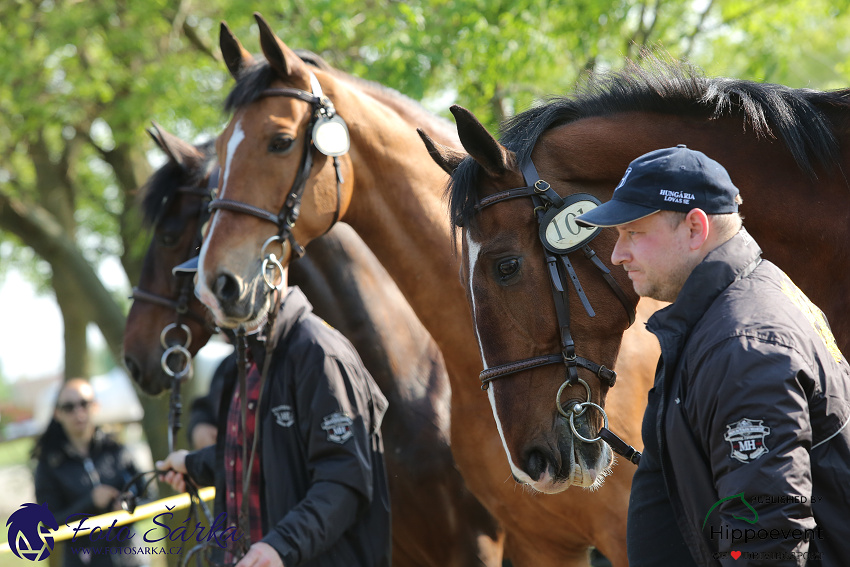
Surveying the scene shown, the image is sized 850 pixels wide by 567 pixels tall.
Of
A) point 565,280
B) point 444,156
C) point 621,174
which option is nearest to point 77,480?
point 444,156

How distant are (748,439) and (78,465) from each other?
6.23 m

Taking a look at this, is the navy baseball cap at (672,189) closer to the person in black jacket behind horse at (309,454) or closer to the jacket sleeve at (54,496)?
the person in black jacket behind horse at (309,454)

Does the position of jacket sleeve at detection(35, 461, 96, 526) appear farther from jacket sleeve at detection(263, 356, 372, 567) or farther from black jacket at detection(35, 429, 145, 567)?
jacket sleeve at detection(263, 356, 372, 567)

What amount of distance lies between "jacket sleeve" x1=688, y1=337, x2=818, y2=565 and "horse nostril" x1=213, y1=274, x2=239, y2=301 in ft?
7.32

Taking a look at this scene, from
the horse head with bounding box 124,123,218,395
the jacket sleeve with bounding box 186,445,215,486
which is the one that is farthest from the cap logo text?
the horse head with bounding box 124,123,218,395

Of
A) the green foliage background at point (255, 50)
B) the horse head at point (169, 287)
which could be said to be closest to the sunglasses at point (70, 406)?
the horse head at point (169, 287)

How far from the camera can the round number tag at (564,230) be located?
98.5 inches

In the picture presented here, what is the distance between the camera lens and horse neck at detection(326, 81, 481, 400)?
353 centimetres

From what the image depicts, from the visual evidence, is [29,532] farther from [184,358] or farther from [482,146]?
[482,146]

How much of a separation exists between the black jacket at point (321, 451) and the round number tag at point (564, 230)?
3.99 ft

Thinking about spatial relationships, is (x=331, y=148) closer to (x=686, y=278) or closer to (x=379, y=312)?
(x=379, y=312)

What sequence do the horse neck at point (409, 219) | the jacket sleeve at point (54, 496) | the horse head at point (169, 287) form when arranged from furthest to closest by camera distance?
1. the jacket sleeve at point (54, 496)
2. the horse head at point (169, 287)
3. the horse neck at point (409, 219)

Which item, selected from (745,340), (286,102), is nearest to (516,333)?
(745,340)

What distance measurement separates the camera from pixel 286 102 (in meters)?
3.62
